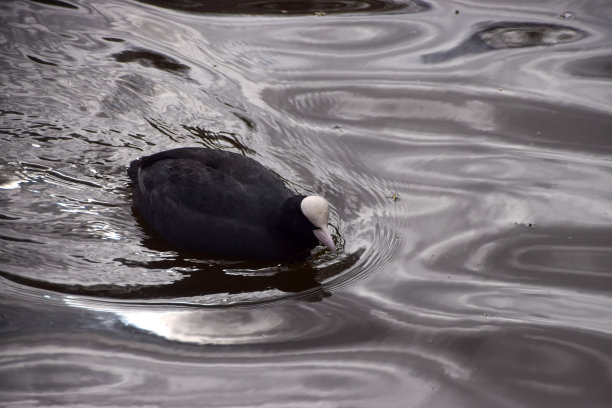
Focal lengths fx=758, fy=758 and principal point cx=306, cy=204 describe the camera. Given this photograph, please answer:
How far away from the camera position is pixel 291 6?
350 inches

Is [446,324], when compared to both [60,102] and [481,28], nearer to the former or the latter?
[60,102]

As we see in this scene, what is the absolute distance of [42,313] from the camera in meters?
4.47

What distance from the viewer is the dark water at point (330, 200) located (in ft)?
13.7

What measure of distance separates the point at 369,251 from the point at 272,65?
Result: 3.13m

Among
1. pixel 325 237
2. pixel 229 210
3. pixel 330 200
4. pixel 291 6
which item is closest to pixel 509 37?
pixel 291 6

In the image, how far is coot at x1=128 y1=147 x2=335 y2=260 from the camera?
5.07 m

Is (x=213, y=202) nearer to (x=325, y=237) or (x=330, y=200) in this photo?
(x=325, y=237)

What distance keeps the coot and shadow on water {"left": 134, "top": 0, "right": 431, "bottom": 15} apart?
365cm

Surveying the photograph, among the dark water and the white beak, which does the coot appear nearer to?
the white beak

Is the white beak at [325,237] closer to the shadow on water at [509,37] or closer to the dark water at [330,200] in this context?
the dark water at [330,200]

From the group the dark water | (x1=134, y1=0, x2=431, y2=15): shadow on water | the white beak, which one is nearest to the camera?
the dark water

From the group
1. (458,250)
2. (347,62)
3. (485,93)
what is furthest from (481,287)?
(347,62)

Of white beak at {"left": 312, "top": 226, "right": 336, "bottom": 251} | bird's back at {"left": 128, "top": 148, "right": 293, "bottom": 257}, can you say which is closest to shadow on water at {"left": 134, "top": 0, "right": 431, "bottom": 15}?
bird's back at {"left": 128, "top": 148, "right": 293, "bottom": 257}

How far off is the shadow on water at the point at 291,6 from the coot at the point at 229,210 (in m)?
3.65
